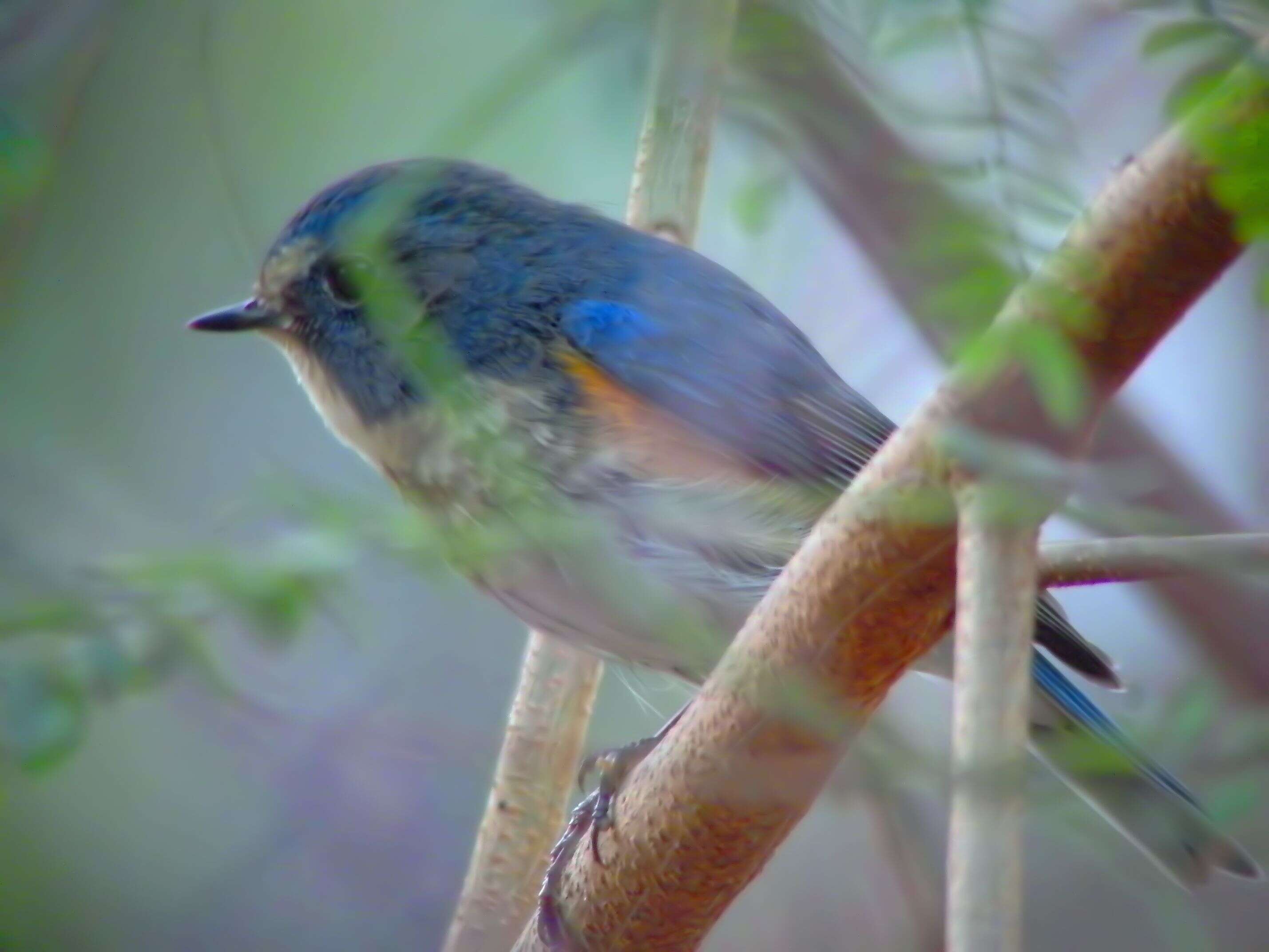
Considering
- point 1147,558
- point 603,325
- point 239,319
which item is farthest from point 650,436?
point 1147,558

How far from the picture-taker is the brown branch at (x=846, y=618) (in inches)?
49.6

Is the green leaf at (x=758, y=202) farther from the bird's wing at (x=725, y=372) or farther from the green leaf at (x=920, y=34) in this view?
the green leaf at (x=920, y=34)

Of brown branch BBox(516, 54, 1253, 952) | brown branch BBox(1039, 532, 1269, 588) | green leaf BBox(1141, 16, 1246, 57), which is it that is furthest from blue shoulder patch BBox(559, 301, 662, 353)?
green leaf BBox(1141, 16, 1246, 57)

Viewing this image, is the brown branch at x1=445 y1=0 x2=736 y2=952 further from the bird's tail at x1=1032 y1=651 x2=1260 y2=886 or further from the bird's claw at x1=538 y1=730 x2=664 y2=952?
the bird's tail at x1=1032 y1=651 x2=1260 y2=886

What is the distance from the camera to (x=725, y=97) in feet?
5.90

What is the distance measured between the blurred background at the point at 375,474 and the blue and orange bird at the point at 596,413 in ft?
0.43

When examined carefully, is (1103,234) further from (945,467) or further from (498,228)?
(498,228)

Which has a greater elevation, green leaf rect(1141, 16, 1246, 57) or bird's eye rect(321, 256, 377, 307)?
bird's eye rect(321, 256, 377, 307)

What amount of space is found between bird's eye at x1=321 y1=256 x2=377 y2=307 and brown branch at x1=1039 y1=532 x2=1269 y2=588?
1.29m

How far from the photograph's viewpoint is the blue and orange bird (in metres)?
2.32

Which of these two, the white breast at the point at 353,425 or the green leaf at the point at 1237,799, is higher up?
the white breast at the point at 353,425

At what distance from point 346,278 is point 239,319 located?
223 mm

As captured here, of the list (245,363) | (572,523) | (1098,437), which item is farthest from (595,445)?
(245,363)

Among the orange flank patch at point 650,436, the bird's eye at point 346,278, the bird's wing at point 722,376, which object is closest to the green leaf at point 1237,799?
the bird's wing at point 722,376
